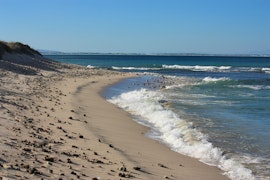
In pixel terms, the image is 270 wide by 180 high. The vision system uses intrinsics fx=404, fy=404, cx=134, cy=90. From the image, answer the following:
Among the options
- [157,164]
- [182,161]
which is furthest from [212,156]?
[157,164]

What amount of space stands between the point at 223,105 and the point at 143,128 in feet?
23.3

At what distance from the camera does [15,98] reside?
15109mm

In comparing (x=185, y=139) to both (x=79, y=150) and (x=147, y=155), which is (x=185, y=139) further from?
(x=79, y=150)

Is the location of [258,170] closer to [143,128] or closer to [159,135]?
[159,135]

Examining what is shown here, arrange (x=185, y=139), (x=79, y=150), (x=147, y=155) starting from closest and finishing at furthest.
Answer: (x=79, y=150) → (x=147, y=155) → (x=185, y=139)

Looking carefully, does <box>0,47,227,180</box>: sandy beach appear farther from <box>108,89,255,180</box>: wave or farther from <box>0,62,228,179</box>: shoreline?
<box>108,89,255,180</box>: wave

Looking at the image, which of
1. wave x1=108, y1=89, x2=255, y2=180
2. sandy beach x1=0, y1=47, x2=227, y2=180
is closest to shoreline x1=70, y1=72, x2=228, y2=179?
sandy beach x1=0, y1=47, x2=227, y2=180

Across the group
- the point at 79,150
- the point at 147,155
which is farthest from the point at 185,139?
the point at 79,150

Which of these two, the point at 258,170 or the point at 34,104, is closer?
the point at 258,170

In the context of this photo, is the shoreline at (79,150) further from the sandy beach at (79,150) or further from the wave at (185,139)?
the wave at (185,139)

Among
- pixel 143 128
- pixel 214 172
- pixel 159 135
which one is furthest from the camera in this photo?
pixel 143 128

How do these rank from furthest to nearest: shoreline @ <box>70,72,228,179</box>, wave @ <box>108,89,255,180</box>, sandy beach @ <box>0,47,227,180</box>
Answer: wave @ <box>108,89,255,180</box>
shoreline @ <box>70,72,228,179</box>
sandy beach @ <box>0,47,227,180</box>

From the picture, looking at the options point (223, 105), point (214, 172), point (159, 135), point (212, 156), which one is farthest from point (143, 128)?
point (223, 105)

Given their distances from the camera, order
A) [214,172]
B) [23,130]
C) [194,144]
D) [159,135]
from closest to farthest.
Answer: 1. [214,172]
2. [23,130]
3. [194,144]
4. [159,135]
